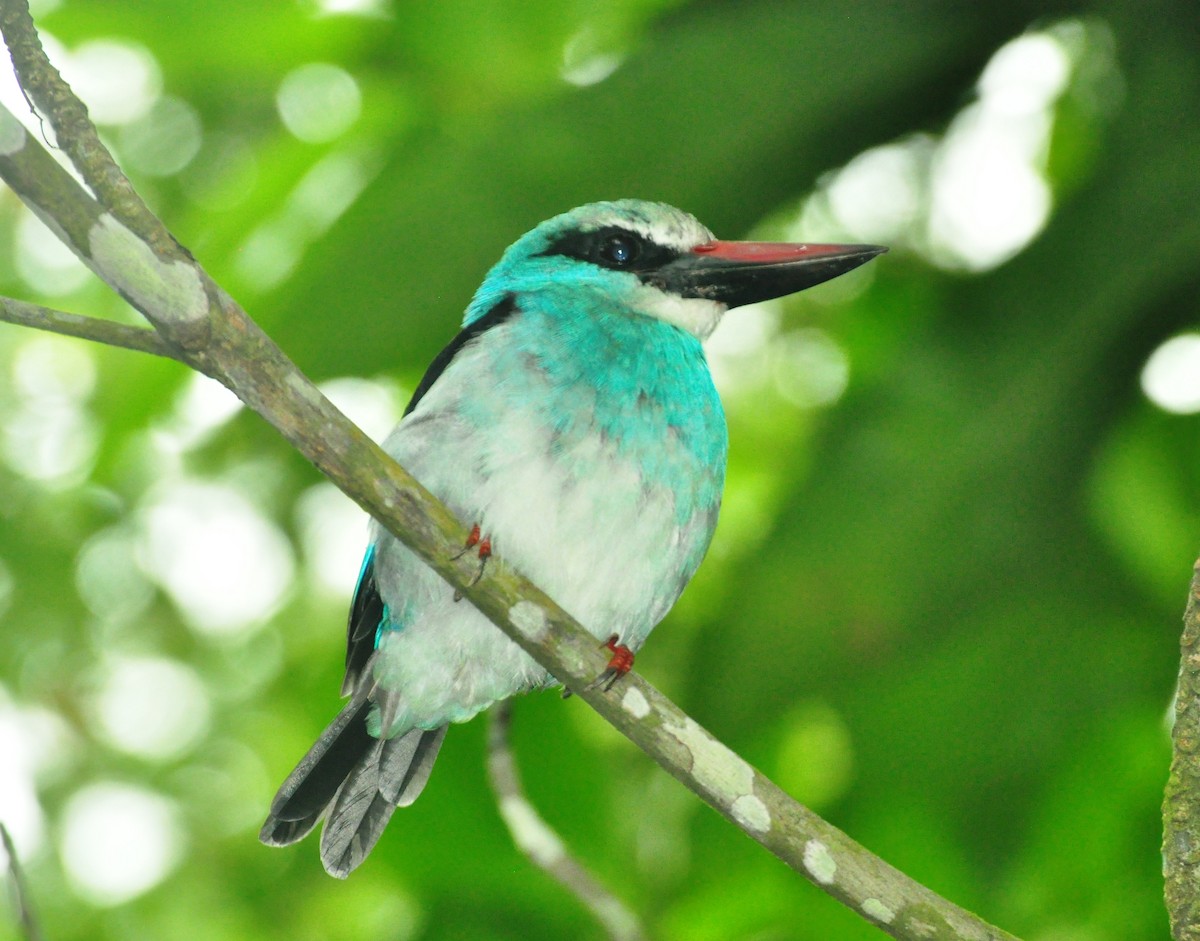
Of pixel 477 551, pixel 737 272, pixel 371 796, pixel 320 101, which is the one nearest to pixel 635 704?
pixel 477 551

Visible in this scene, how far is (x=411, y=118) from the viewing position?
3131mm

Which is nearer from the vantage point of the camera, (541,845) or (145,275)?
(145,275)

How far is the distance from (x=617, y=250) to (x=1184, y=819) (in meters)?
1.77

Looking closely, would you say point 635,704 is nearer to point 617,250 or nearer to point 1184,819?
point 1184,819

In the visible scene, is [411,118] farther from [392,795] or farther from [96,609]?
[96,609]

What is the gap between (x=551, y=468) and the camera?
8.36ft

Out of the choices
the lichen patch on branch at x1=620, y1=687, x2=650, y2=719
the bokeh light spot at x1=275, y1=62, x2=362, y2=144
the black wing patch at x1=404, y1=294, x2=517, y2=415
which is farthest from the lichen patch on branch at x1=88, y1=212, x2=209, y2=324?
the bokeh light spot at x1=275, y1=62, x2=362, y2=144

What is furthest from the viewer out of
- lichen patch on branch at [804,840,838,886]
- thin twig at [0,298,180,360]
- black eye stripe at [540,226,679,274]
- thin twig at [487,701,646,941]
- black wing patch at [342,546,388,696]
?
black eye stripe at [540,226,679,274]

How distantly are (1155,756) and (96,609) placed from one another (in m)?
4.16

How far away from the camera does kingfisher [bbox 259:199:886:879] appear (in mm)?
2572

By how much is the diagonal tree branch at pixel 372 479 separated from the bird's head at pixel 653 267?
1152 millimetres

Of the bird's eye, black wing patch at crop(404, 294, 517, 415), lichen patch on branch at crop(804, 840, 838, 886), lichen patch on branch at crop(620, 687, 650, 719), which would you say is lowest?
lichen patch on branch at crop(804, 840, 838, 886)

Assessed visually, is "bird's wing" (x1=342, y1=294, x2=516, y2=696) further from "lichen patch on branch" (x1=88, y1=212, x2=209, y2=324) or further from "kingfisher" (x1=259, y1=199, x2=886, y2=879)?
"lichen patch on branch" (x1=88, y1=212, x2=209, y2=324)

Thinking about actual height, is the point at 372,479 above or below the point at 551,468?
above
